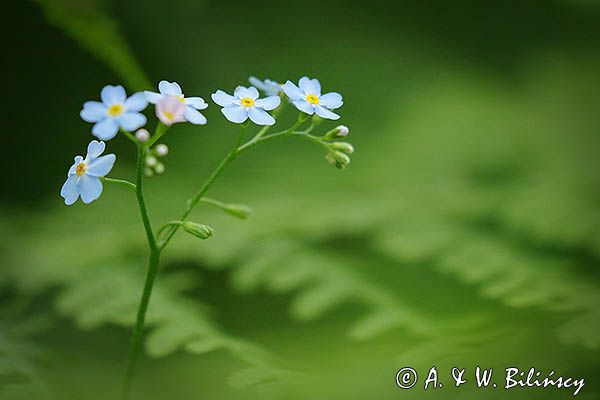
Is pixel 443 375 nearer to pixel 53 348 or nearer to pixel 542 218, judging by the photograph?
pixel 542 218

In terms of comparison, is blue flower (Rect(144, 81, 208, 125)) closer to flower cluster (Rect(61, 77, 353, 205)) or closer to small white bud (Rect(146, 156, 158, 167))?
flower cluster (Rect(61, 77, 353, 205))

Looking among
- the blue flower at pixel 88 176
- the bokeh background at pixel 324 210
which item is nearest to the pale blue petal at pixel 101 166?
the blue flower at pixel 88 176

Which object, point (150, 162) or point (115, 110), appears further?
point (150, 162)

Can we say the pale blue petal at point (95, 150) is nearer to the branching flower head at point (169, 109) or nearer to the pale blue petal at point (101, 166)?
the pale blue petal at point (101, 166)

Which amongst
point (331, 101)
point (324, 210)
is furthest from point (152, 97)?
point (324, 210)
